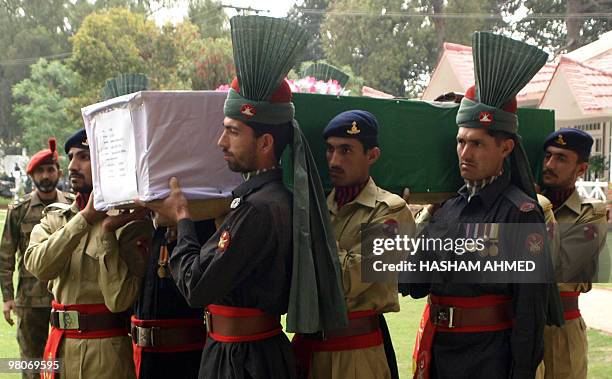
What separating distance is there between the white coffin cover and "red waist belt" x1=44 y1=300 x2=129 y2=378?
711 mm

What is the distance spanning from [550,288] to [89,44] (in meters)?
27.7

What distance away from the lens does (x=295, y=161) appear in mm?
2994

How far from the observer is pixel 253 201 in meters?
2.91

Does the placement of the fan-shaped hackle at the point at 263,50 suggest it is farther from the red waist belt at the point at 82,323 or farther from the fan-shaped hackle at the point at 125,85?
the red waist belt at the point at 82,323

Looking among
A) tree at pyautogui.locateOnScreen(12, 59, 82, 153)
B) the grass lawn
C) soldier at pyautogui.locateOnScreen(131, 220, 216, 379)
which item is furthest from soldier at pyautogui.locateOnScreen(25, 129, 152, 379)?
tree at pyautogui.locateOnScreen(12, 59, 82, 153)

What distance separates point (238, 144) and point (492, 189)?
1240 mm

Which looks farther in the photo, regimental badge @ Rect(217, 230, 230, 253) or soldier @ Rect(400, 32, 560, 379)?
soldier @ Rect(400, 32, 560, 379)

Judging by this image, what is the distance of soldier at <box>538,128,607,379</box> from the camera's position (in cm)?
420

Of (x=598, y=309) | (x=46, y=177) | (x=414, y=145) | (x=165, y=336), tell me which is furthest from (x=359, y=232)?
(x=598, y=309)

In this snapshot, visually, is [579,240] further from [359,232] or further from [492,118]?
[359,232]

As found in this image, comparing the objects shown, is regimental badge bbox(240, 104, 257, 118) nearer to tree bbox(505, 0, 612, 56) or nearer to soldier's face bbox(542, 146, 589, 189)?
soldier's face bbox(542, 146, 589, 189)

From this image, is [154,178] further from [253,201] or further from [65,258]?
[65,258]

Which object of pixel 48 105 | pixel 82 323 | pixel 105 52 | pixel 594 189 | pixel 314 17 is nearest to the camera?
pixel 82 323

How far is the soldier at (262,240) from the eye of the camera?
2.88 m
